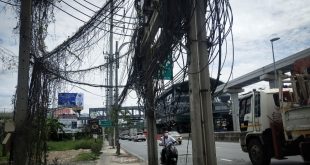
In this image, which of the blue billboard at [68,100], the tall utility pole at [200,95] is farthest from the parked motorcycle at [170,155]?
the tall utility pole at [200,95]

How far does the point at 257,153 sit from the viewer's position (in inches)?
520

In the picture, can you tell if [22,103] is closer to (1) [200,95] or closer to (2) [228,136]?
(1) [200,95]

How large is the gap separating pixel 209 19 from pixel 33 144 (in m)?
5.50

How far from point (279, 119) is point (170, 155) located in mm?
5369

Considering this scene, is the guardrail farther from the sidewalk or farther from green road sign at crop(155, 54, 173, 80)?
green road sign at crop(155, 54, 173, 80)

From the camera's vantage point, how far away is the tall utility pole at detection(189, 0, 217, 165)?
789 centimetres

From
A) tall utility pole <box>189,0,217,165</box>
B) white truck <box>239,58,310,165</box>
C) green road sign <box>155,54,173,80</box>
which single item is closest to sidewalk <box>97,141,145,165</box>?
white truck <box>239,58,310,165</box>

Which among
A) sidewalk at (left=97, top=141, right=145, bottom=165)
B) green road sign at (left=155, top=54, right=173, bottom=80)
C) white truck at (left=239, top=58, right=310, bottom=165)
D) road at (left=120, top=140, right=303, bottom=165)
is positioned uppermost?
green road sign at (left=155, top=54, right=173, bottom=80)

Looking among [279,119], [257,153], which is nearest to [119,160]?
[257,153]

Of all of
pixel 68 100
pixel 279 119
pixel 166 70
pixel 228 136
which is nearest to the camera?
pixel 166 70

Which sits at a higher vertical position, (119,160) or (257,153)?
(257,153)

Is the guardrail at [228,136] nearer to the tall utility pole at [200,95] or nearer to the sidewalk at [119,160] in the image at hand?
the sidewalk at [119,160]

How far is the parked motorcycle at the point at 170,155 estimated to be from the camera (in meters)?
16.2

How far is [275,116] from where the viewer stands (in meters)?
12.5
